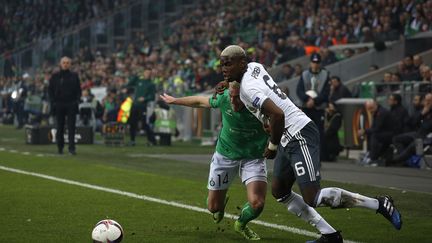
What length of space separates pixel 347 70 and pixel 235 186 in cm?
1488

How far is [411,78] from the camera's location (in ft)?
79.2

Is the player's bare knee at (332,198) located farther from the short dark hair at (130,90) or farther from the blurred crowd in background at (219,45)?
the short dark hair at (130,90)

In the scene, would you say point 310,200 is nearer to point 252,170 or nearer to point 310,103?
point 252,170

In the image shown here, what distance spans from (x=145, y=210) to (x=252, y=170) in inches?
107

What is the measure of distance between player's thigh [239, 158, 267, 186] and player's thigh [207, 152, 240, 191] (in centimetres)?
10

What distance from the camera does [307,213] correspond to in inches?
396

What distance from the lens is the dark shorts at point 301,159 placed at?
382 inches

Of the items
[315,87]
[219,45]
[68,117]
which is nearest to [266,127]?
[315,87]

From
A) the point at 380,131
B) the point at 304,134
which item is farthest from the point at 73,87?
the point at 304,134

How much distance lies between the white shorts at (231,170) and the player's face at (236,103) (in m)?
0.61

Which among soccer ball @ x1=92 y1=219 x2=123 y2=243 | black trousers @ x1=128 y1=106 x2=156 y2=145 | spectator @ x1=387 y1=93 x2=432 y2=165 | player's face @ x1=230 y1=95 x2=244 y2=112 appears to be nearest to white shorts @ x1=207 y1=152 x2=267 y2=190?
player's face @ x1=230 y1=95 x2=244 y2=112

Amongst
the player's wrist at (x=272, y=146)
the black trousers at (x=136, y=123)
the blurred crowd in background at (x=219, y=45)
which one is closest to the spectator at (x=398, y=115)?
the blurred crowd in background at (x=219, y=45)

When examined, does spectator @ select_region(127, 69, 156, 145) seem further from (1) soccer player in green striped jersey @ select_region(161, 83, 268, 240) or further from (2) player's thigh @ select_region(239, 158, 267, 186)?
(2) player's thigh @ select_region(239, 158, 267, 186)

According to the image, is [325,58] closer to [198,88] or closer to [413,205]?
[198,88]
